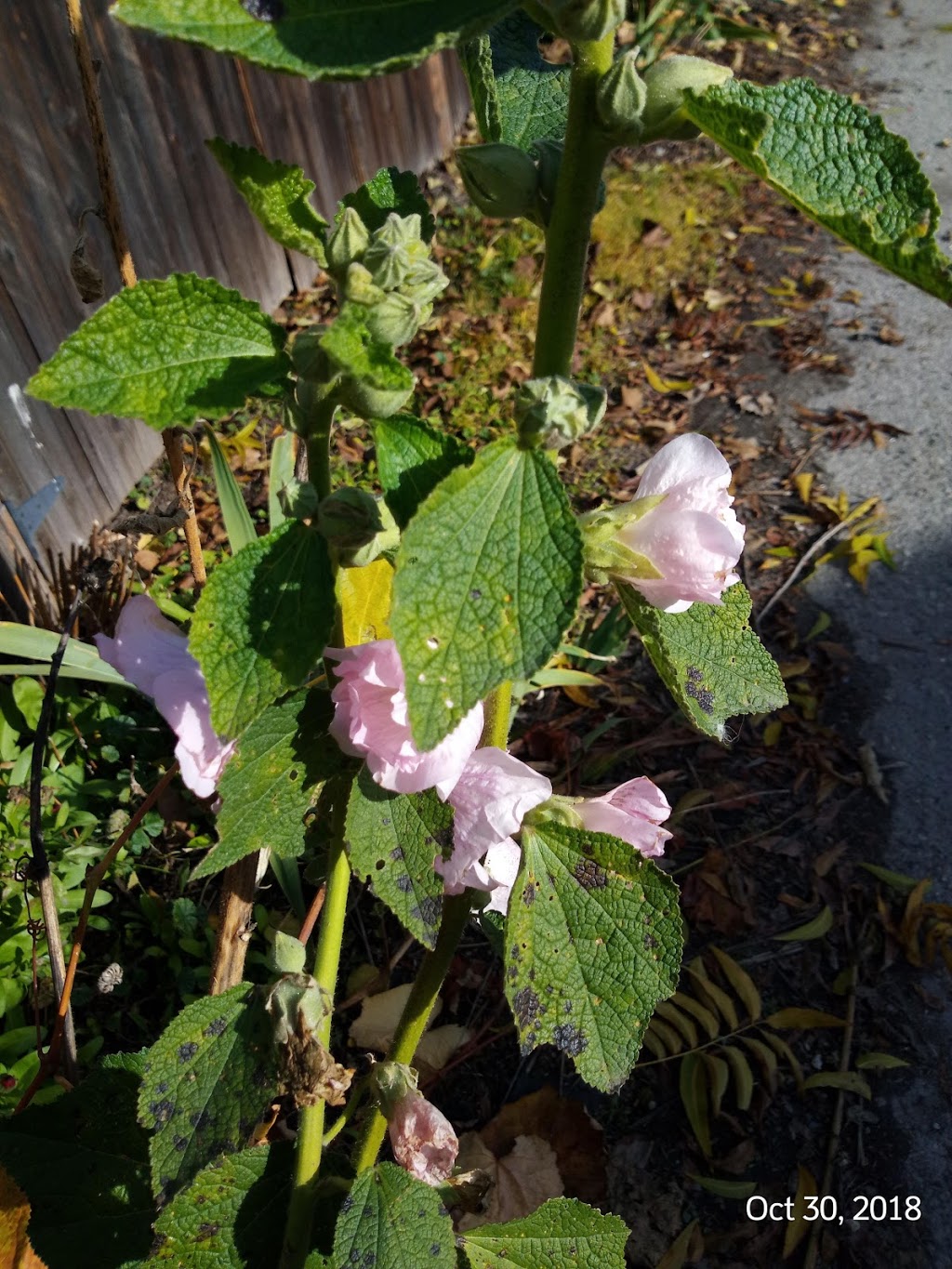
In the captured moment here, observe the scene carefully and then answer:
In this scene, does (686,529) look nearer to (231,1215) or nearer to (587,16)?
(587,16)

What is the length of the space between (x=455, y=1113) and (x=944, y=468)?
2.51m

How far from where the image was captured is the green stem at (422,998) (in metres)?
0.96

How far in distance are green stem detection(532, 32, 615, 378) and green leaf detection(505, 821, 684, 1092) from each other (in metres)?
0.45

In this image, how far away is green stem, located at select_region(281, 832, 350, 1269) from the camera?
0.91 metres

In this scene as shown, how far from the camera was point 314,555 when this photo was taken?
0.68 metres

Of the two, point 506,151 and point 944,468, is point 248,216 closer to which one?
point 944,468

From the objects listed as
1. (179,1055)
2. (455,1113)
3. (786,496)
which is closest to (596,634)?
(455,1113)

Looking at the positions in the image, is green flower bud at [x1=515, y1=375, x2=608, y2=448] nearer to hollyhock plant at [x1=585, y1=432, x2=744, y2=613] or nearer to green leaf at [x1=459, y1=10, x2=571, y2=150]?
hollyhock plant at [x1=585, y1=432, x2=744, y2=613]

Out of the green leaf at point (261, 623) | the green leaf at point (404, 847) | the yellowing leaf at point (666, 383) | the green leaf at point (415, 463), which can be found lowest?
the yellowing leaf at point (666, 383)

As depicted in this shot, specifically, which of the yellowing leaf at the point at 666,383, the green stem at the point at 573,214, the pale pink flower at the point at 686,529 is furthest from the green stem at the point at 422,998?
the yellowing leaf at the point at 666,383

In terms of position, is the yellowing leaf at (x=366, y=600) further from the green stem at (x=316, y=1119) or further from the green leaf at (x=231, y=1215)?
the green leaf at (x=231, y=1215)

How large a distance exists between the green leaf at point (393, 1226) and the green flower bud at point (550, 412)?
2.44 ft

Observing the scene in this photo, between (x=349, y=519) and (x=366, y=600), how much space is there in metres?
0.39

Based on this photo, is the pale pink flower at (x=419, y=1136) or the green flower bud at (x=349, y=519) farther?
the pale pink flower at (x=419, y=1136)
